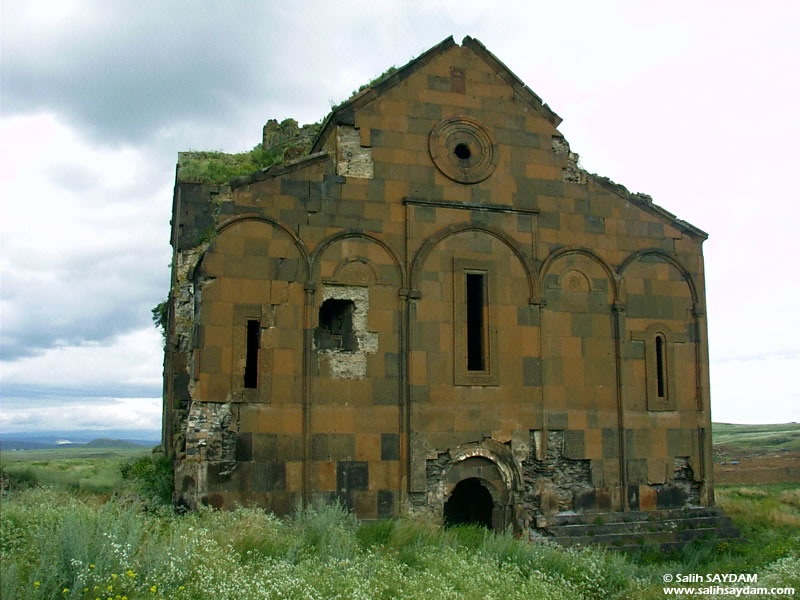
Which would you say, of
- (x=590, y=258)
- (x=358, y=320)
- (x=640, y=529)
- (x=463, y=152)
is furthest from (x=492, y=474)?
(x=463, y=152)

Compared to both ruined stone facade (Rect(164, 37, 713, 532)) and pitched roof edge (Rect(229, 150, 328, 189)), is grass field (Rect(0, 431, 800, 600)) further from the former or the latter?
pitched roof edge (Rect(229, 150, 328, 189))

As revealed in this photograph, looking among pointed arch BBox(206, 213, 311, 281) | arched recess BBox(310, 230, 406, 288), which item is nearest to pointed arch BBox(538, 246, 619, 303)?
arched recess BBox(310, 230, 406, 288)

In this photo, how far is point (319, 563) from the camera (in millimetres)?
8625

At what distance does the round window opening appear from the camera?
13.2 metres

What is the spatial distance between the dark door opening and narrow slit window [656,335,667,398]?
11.6 ft

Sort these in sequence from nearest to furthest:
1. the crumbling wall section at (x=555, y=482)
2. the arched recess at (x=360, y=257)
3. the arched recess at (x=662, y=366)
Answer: the arched recess at (x=360, y=257) < the crumbling wall section at (x=555, y=482) < the arched recess at (x=662, y=366)

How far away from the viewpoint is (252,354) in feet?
38.2

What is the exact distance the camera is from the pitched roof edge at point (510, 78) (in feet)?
44.1

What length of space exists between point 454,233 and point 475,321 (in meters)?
1.47

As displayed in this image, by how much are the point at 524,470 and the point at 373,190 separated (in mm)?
5030

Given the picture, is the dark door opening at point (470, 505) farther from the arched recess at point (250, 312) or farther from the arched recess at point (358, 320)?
the arched recess at point (250, 312)

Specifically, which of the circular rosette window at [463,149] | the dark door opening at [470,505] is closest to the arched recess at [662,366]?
the dark door opening at [470,505]

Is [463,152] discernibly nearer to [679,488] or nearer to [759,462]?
[679,488]

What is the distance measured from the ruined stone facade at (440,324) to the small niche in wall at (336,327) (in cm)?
4
